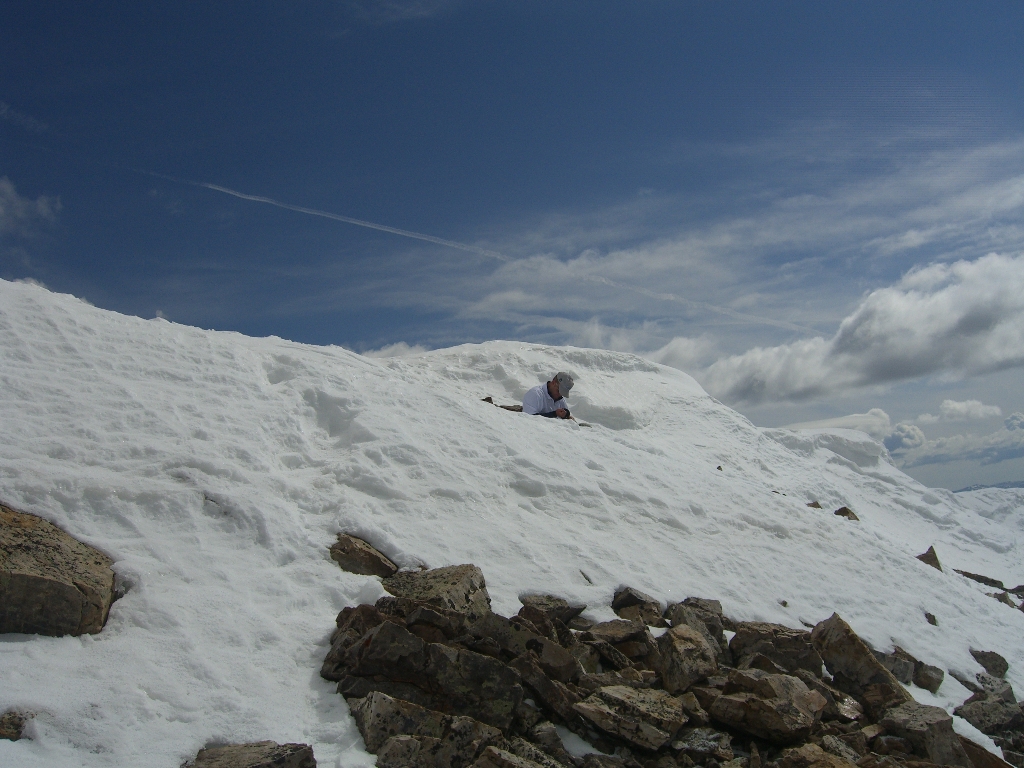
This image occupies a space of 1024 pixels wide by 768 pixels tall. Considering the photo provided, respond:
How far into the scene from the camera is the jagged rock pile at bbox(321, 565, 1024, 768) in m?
4.86

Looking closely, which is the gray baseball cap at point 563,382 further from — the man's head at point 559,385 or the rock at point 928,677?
the rock at point 928,677

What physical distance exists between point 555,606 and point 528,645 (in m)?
1.21

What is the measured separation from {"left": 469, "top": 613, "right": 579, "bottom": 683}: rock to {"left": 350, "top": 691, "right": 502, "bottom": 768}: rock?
2.90 feet

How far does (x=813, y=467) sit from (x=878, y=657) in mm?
14097

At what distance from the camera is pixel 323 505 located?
24.6 feet

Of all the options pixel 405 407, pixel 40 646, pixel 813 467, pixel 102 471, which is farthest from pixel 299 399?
pixel 813 467

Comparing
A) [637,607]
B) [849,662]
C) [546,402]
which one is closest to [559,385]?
[546,402]

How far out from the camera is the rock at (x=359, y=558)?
664 cm

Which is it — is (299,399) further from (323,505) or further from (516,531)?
(516,531)

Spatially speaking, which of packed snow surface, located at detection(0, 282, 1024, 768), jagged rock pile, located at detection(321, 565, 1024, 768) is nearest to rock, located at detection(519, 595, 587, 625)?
jagged rock pile, located at detection(321, 565, 1024, 768)

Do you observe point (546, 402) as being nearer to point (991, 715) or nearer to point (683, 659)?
point (683, 659)

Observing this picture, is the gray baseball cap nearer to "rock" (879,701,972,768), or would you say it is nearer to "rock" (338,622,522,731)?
"rock" (879,701,972,768)

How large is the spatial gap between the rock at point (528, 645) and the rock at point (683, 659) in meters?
1.03

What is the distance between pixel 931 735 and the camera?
20.5 ft
